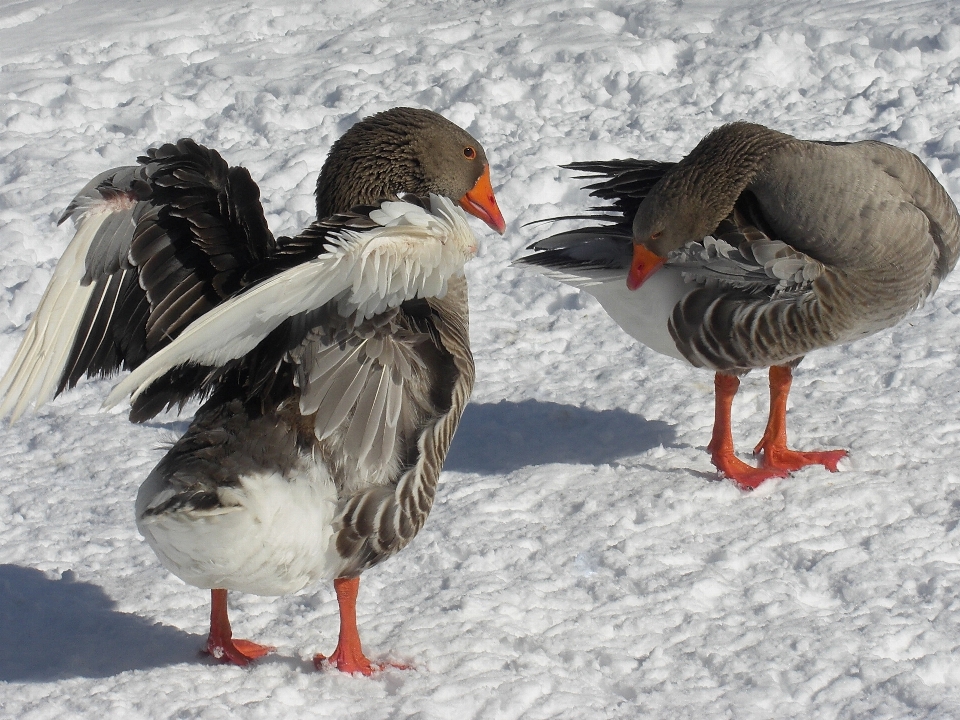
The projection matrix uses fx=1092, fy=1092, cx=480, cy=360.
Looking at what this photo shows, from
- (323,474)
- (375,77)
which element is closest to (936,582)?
(323,474)

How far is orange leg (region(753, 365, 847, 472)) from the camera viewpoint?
16.6 ft

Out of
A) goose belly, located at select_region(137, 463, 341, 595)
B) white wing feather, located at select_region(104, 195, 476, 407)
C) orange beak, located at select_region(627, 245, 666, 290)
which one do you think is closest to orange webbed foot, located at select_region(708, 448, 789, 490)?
orange beak, located at select_region(627, 245, 666, 290)

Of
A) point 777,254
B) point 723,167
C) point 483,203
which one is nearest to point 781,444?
point 777,254

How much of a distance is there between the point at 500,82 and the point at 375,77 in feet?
3.47

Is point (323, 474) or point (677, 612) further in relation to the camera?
point (677, 612)

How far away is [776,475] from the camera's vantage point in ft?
16.5

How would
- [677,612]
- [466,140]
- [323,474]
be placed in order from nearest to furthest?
1. [323,474]
2. [677,612]
3. [466,140]

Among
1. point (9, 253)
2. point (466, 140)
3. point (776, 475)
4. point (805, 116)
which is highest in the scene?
point (466, 140)

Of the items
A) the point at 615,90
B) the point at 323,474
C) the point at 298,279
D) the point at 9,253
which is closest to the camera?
the point at 298,279

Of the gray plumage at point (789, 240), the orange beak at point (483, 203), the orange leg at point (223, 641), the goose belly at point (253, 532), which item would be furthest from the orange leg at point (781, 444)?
the orange leg at point (223, 641)

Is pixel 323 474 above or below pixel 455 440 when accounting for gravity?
above

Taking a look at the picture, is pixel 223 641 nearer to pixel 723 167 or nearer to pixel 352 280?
pixel 352 280

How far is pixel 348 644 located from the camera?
3.77m

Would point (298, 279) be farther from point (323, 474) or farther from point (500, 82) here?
point (500, 82)
